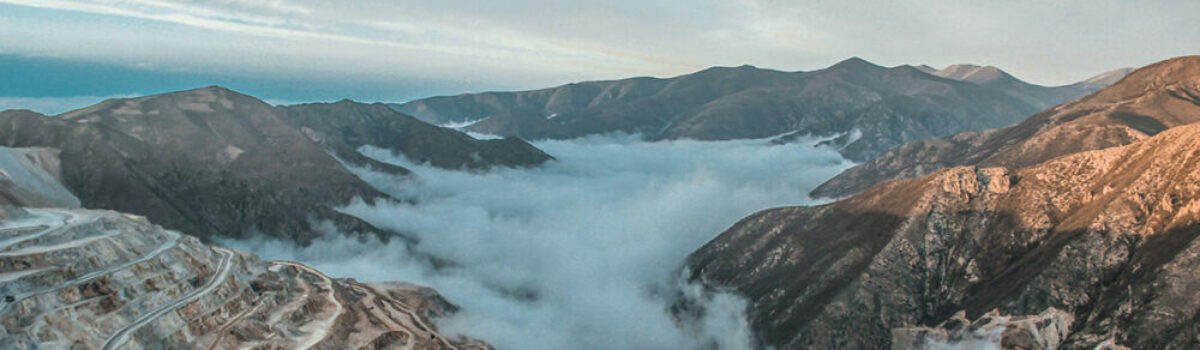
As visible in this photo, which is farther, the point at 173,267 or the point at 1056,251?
the point at 1056,251

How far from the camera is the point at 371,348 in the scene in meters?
121

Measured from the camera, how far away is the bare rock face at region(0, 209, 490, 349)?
8956 cm

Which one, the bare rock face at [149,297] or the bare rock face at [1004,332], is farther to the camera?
the bare rock face at [1004,332]

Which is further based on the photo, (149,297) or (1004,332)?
(1004,332)

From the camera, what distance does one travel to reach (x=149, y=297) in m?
102

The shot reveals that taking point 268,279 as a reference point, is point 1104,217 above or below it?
above

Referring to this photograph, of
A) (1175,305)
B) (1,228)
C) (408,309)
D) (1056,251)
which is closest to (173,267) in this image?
(1,228)

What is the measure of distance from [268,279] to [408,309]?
133 ft

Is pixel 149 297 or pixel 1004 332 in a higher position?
pixel 149 297

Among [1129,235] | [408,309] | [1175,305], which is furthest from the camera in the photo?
[1129,235]

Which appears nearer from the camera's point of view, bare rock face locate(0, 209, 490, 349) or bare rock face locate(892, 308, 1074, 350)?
bare rock face locate(0, 209, 490, 349)

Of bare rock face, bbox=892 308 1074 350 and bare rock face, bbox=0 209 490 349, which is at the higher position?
bare rock face, bbox=0 209 490 349

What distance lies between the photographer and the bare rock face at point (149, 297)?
89.6 meters

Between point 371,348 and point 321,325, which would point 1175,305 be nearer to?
point 371,348
